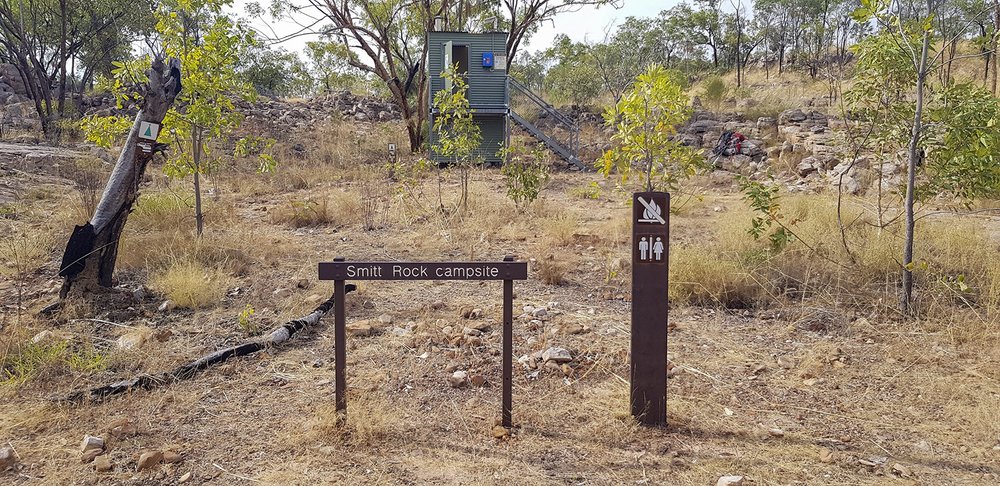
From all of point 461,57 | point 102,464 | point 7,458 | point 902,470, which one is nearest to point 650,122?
point 902,470

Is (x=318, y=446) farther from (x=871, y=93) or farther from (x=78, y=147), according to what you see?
(x=78, y=147)

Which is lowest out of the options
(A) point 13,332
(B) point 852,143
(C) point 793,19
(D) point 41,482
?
(D) point 41,482

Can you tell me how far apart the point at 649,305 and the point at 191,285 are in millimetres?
4477

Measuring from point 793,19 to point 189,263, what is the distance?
38683 millimetres

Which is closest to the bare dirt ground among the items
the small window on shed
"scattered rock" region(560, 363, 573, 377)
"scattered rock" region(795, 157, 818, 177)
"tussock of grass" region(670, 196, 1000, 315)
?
"scattered rock" region(560, 363, 573, 377)

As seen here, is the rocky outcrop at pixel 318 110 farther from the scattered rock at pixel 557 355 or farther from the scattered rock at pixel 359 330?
the scattered rock at pixel 557 355

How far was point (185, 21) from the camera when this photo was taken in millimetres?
8695

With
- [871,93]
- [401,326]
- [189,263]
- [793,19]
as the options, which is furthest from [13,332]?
[793,19]

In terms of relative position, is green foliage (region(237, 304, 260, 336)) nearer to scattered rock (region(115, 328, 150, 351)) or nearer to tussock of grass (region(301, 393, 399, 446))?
scattered rock (region(115, 328, 150, 351))

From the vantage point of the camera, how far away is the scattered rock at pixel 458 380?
4.62 m

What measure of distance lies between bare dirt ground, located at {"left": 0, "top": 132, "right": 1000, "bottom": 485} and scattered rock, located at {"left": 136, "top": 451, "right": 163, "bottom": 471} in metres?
0.06

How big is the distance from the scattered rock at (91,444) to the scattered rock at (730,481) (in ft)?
10.4

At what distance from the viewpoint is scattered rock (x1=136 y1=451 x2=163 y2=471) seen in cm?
348

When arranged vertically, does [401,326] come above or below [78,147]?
below
